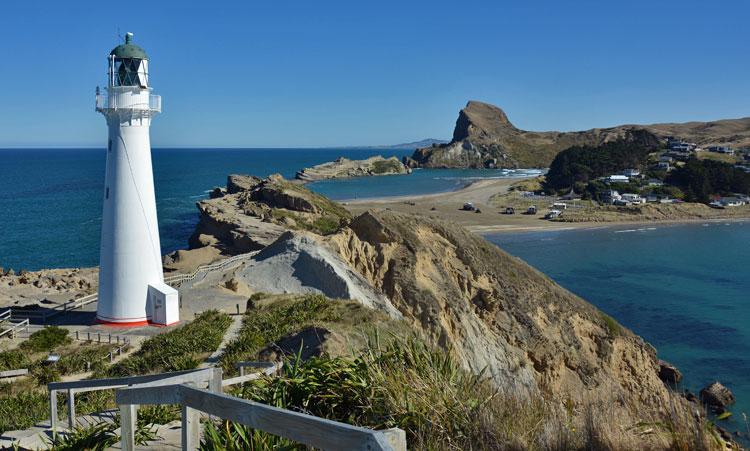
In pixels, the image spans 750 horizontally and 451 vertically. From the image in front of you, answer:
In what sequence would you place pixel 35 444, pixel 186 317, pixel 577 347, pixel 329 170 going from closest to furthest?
pixel 35 444, pixel 186 317, pixel 577 347, pixel 329 170

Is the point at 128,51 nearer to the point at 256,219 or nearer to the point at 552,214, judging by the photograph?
the point at 256,219

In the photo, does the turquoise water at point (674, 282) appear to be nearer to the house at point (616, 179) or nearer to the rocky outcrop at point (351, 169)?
the house at point (616, 179)

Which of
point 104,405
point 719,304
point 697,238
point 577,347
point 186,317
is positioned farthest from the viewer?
point 697,238

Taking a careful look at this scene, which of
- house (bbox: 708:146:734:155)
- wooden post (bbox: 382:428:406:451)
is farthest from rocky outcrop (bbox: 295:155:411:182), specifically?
wooden post (bbox: 382:428:406:451)

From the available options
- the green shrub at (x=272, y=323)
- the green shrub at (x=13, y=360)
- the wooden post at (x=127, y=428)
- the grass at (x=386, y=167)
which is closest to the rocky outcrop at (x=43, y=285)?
the green shrub at (x=13, y=360)

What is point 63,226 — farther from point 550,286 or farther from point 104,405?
point 104,405

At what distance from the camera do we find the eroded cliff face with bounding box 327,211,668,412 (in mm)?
22016

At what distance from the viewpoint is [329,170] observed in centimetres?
17025

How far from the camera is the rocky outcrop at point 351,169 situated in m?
163

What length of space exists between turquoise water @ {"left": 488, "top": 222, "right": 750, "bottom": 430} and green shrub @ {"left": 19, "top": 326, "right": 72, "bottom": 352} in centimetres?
2246

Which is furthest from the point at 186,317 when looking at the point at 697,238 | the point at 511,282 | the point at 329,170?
the point at 329,170

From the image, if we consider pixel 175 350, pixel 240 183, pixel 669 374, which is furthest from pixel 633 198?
pixel 175 350

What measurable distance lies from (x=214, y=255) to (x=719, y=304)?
34425 mm

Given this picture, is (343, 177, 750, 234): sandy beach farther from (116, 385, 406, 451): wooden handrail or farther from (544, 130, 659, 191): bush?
(116, 385, 406, 451): wooden handrail
